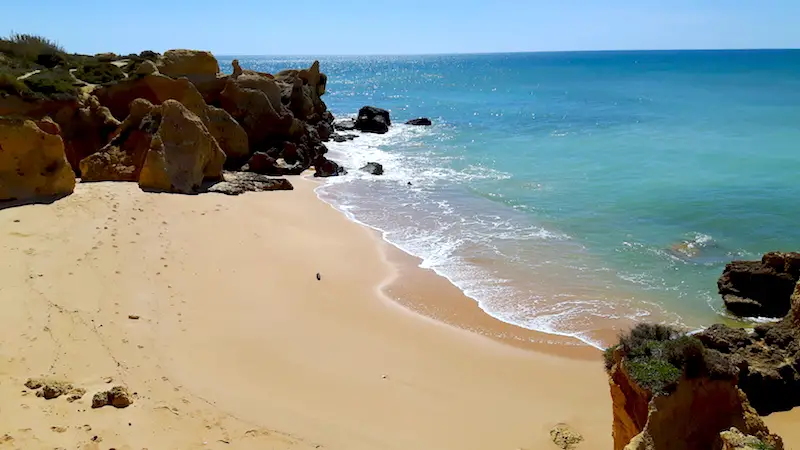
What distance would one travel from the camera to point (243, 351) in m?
9.28

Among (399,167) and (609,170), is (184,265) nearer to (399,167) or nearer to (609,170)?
(399,167)

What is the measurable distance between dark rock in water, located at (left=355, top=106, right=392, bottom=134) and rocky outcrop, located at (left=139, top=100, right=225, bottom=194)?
21694 mm

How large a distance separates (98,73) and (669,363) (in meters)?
23.4

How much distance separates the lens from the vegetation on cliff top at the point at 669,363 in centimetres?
573

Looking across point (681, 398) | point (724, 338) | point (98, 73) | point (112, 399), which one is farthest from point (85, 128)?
point (681, 398)

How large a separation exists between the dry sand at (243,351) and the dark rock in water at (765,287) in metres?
3.96

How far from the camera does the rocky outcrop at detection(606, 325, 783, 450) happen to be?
18.6 feet

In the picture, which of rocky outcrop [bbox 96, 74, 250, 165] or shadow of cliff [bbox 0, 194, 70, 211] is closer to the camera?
shadow of cliff [bbox 0, 194, 70, 211]

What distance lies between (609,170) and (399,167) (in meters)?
9.30

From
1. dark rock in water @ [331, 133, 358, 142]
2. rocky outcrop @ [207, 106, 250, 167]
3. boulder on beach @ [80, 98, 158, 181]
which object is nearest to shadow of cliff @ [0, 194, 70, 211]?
Answer: boulder on beach @ [80, 98, 158, 181]

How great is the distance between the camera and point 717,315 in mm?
12281

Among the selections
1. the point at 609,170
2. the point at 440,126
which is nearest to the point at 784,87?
the point at 440,126

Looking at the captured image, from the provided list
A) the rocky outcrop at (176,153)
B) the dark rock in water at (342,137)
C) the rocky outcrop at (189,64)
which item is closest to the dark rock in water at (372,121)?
the dark rock in water at (342,137)

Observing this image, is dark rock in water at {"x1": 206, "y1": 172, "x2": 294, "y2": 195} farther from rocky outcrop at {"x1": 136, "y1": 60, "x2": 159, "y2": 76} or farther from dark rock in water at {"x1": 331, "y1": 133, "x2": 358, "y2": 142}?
dark rock in water at {"x1": 331, "y1": 133, "x2": 358, "y2": 142}
